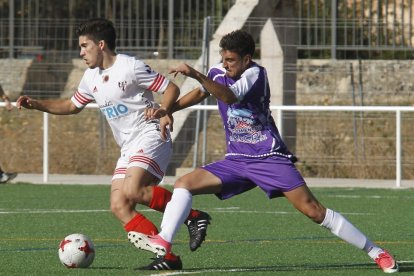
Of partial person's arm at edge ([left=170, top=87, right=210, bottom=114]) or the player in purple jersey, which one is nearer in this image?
the player in purple jersey

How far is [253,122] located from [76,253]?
1561mm

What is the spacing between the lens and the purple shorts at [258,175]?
9.90 meters

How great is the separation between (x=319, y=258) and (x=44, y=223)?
417 centimetres

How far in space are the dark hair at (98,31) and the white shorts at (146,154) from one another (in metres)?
0.74

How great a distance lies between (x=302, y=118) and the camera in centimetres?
2311

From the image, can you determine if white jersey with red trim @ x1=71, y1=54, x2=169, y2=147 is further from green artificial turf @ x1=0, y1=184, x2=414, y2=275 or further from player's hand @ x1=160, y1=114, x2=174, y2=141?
green artificial turf @ x1=0, y1=184, x2=414, y2=275

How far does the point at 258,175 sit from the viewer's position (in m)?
9.95

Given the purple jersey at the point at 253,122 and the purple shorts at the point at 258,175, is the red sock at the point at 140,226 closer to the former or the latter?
the purple shorts at the point at 258,175

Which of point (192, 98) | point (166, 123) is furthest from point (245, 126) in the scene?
point (166, 123)

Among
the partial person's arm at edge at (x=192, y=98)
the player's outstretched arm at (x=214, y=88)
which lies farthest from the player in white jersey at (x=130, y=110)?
the player's outstretched arm at (x=214, y=88)

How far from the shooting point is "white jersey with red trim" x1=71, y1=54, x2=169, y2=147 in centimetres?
1060

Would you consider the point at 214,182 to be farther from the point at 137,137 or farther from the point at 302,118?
the point at 302,118

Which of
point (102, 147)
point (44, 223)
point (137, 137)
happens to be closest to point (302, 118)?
point (102, 147)

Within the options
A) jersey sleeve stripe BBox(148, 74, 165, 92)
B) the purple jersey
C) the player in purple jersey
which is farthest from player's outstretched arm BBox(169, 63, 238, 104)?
jersey sleeve stripe BBox(148, 74, 165, 92)
